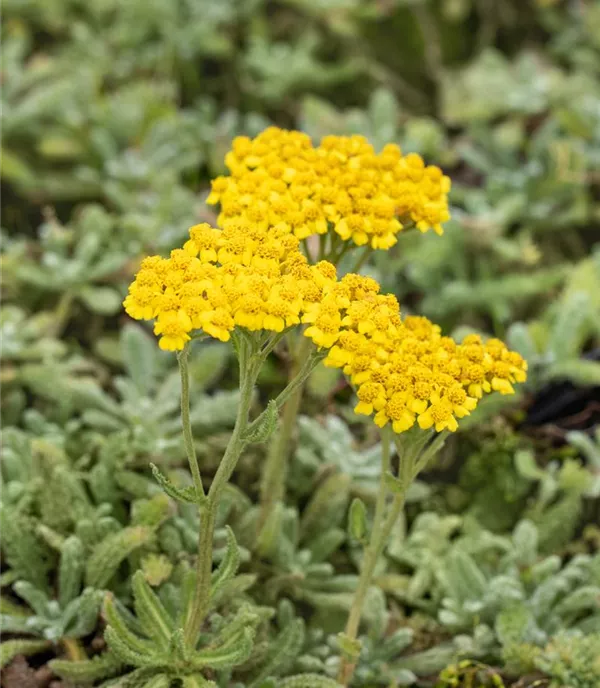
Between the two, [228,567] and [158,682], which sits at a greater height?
[228,567]

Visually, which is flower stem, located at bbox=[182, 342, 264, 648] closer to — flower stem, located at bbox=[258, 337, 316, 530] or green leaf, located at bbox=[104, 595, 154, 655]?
green leaf, located at bbox=[104, 595, 154, 655]

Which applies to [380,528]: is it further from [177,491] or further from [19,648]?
[19,648]

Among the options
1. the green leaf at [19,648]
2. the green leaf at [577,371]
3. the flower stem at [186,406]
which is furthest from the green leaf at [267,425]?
the green leaf at [577,371]

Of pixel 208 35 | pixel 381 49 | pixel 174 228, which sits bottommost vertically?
pixel 174 228

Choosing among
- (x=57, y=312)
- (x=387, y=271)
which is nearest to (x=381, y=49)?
(x=387, y=271)

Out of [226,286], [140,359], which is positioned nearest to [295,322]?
[226,286]

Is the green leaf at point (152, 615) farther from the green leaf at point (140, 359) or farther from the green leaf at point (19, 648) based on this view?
the green leaf at point (140, 359)

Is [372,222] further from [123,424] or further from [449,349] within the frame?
[123,424]
